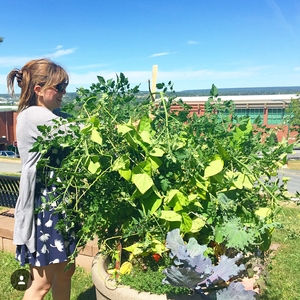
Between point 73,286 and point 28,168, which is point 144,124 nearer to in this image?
point 28,168

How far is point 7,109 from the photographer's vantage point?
164 ft

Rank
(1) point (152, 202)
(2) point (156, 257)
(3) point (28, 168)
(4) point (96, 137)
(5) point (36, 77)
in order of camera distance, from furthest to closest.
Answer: (5) point (36, 77) → (3) point (28, 168) → (2) point (156, 257) → (1) point (152, 202) → (4) point (96, 137)

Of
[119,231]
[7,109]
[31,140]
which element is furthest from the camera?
[7,109]

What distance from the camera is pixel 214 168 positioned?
53.2 inches

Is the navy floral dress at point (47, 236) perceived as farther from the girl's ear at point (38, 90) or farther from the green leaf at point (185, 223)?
the green leaf at point (185, 223)

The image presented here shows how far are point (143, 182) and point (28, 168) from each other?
74 cm

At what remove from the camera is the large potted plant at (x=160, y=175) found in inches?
54.8

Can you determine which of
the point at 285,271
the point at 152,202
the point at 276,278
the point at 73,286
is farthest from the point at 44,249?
the point at 285,271

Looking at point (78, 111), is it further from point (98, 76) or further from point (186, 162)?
point (186, 162)

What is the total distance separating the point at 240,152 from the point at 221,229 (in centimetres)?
34

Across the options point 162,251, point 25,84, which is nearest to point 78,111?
point 25,84

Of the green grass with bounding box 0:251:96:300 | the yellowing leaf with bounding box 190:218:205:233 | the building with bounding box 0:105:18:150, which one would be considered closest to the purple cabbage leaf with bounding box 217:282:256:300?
the yellowing leaf with bounding box 190:218:205:233

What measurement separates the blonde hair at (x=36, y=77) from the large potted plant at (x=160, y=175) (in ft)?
1.23

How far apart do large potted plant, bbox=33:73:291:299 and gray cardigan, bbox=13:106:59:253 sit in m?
0.28
